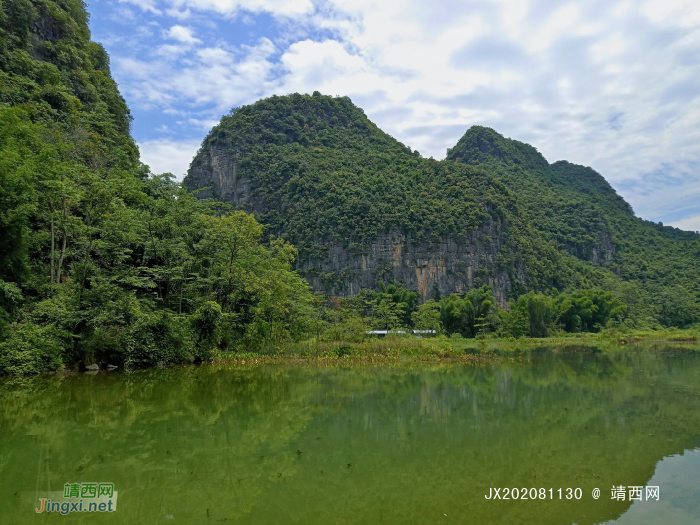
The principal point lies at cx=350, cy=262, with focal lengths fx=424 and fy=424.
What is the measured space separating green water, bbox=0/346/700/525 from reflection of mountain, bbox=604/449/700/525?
25 millimetres

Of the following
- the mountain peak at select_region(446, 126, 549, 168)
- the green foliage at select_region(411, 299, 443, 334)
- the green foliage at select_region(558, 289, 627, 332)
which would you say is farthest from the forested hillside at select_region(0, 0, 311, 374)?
the mountain peak at select_region(446, 126, 549, 168)

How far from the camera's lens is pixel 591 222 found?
84.6 meters

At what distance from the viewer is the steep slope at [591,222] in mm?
71125

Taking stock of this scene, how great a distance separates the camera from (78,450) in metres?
5.78

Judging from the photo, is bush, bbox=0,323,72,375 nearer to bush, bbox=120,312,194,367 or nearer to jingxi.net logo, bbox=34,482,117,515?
bush, bbox=120,312,194,367

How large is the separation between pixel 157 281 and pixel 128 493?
1396 cm

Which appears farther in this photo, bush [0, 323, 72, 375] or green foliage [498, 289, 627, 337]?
green foliage [498, 289, 627, 337]

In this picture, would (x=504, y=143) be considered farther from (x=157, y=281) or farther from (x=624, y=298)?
(x=157, y=281)

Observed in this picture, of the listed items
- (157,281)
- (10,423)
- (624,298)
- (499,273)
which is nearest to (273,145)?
(499,273)

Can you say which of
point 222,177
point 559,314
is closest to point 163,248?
point 559,314

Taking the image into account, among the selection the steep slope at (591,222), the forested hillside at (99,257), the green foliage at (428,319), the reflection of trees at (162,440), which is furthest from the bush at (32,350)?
the steep slope at (591,222)

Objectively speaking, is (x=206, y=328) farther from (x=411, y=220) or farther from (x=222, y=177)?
(x=222, y=177)

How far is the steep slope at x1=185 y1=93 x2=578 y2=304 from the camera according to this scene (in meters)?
62.0

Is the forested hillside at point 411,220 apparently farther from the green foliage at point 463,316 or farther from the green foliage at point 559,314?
the green foliage at point 463,316
